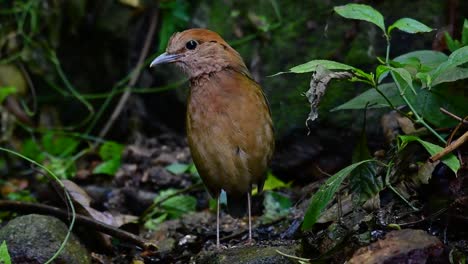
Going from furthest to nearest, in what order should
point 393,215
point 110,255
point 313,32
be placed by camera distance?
1. point 313,32
2. point 110,255
3. point 393,215

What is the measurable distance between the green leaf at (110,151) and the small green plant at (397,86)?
2847 mm

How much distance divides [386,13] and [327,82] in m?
2.38

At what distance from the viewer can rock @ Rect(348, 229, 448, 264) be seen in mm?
2773

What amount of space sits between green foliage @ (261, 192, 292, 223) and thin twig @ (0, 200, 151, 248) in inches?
33.8

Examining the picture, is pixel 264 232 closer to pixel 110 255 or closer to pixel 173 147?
pixel 110 255

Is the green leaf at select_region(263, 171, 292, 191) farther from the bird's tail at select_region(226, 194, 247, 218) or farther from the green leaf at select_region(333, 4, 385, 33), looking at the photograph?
the green leaf at select_region(333, 4, 385, 33)

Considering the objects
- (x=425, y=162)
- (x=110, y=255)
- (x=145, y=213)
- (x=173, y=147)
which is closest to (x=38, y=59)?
(x=173, y=147)

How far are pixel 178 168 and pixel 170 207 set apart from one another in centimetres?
61

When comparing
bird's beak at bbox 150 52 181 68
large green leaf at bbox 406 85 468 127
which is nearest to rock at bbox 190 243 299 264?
large green leaf at bbox 406 85 468 127

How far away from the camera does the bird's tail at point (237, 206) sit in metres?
4.55

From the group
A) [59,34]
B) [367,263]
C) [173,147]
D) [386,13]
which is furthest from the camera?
[59,34]

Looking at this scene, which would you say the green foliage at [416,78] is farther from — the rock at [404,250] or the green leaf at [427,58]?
the rock at [404,250]

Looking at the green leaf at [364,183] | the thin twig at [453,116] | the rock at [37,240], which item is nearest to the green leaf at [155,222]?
the rock at [37,240]

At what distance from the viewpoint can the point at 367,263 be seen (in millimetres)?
2811
